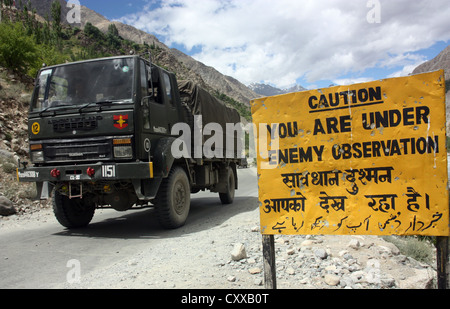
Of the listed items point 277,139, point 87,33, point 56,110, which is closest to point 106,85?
point 56,110

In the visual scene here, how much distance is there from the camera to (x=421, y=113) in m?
2.45

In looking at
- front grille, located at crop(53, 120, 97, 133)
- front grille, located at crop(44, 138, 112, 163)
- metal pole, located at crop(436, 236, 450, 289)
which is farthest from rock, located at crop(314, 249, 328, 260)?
front grille, located at crop(53, 120, 97, 133)

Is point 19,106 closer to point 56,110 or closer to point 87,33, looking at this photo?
point 56,110

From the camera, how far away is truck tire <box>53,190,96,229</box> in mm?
6334

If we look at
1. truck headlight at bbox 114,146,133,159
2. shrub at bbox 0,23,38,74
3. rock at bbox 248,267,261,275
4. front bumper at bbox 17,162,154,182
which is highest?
shrub at bbox 0,23,38,74

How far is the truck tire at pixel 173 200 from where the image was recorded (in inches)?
236

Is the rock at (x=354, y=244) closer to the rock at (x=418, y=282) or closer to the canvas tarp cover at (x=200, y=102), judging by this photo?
the rock at (x=418, y=282)

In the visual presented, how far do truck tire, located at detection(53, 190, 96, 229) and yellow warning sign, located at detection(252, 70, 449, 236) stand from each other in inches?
184

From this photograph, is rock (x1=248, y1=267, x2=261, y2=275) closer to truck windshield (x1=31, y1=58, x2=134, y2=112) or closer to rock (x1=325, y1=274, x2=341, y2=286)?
rock (x1=325, y1=274, x2=341, y2=286)

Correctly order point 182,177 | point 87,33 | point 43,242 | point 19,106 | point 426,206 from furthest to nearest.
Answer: point 87,33 < point 19,106 < point 182,177 < point 43,242 < point 426,206

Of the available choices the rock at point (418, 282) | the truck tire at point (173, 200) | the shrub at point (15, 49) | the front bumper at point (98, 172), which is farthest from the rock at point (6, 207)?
the shrub at point (15, 49)

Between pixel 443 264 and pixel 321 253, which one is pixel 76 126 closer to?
pixel 321 253

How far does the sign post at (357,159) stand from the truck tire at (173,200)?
3.49m
